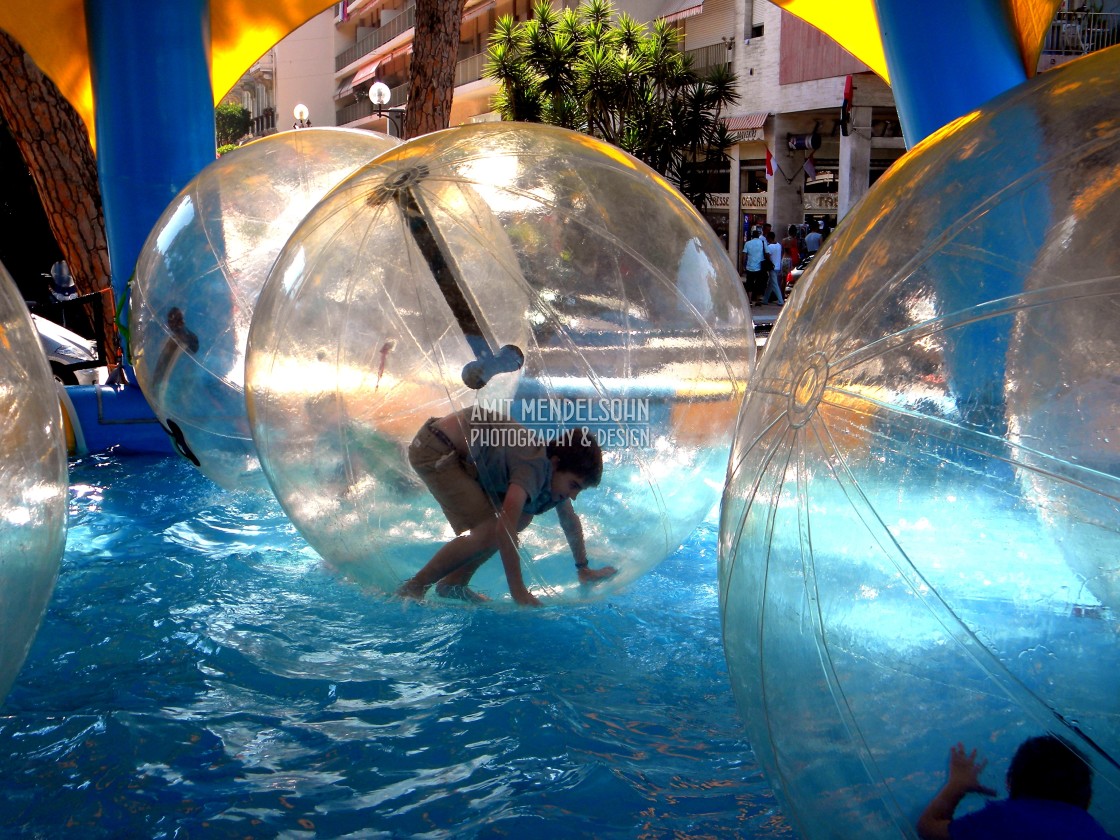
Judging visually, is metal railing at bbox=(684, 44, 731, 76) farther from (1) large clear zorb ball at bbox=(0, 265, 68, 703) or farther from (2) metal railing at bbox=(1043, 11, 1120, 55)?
(1) large clear zorb ball at bbox=(0, 265, 68, 703)

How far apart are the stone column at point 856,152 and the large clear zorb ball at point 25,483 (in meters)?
21.2

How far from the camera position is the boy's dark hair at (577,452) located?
322 centimetres

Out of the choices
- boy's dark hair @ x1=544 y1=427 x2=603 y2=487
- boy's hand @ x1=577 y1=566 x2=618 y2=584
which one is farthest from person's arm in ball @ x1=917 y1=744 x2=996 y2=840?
boy's hand @ x1=577 y1=566 x2=618 y2=584

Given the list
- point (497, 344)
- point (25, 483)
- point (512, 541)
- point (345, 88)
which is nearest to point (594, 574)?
point (512, 541)

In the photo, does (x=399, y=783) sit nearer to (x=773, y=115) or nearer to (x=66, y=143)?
(x=66, y=143)

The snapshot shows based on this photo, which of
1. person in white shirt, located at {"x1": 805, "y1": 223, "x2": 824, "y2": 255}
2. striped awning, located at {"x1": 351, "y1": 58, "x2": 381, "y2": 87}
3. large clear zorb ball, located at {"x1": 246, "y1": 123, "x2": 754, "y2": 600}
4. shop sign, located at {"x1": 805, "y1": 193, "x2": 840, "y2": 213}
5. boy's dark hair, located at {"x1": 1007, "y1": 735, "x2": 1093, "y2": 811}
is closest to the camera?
boy's dark hair, located at {"x1": 1007, "y1": 735, "x2": 1093, "y2": 811}

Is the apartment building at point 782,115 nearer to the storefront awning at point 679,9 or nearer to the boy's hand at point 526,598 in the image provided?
the storefront awning at point 679,9

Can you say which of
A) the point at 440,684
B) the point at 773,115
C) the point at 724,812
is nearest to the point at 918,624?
the point at 724,812

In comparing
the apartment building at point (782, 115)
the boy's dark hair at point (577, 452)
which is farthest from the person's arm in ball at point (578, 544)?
the apartment building at point (782, 115)

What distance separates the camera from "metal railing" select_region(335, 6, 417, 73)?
47.1 meters

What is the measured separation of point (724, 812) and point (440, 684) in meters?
1.08

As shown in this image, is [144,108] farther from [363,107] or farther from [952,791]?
[363,107]

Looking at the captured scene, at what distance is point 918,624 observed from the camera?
1766 millimetres

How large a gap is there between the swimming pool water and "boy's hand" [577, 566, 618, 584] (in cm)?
29
